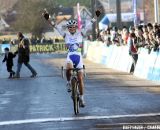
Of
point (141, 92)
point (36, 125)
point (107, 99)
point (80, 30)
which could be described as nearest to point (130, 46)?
point (141, 92)

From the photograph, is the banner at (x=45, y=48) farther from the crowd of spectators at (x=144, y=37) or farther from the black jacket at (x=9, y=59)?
the black jacket at (x=9, y=59)

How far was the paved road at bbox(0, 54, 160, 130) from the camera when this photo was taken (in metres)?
12.8

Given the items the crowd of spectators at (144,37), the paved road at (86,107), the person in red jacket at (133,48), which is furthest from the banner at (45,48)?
the paved road at (86,107)

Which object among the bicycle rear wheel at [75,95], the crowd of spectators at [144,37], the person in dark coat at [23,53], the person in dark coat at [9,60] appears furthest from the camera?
the person in dark coat at [9,60]

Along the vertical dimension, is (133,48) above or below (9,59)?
above

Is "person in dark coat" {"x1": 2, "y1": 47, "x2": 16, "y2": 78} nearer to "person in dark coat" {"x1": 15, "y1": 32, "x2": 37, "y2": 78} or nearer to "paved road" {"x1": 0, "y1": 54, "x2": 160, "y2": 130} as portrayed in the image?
"person in dark coat" {"x1": 15, "y1": 32, "x2": 37, "y2": 78}

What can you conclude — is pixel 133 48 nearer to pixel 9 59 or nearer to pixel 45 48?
pixel 9 59

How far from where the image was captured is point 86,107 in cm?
1563

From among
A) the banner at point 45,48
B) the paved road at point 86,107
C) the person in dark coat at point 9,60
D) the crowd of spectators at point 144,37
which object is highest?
the crowd of spectators at point 144,37

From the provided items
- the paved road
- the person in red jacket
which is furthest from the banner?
the paved road

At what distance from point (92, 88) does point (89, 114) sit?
7.15 m

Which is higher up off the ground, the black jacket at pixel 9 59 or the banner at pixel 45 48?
the black jacket at pixel 9 59

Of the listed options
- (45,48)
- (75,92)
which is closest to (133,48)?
(75,92)

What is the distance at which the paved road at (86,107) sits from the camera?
12.8m
